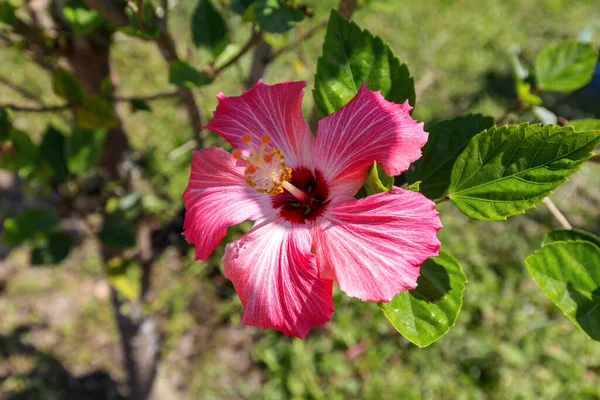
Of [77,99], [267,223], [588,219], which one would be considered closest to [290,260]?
[267,223]

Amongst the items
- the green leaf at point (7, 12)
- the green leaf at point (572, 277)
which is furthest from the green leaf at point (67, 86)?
the green leaf at point (572, 277)

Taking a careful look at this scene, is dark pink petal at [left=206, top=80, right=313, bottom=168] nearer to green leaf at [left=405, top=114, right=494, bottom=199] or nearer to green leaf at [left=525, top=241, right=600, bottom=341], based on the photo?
→ green leaf at [left=405, top=114, right=494, bottom=199]

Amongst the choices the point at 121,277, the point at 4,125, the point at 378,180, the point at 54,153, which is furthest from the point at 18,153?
the point at 378,180

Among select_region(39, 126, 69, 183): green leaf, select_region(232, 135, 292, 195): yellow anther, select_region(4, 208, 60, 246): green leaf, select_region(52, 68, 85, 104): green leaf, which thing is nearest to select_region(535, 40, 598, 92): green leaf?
select_region(232, 135, 292, 195): yellow anther

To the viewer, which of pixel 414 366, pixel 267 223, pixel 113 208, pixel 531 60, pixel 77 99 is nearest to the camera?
pixel 267 223

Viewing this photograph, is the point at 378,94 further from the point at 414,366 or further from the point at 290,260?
the point at 414,366

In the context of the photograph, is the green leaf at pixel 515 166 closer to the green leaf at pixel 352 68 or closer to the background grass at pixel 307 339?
the green leaf at pixel 352 68
